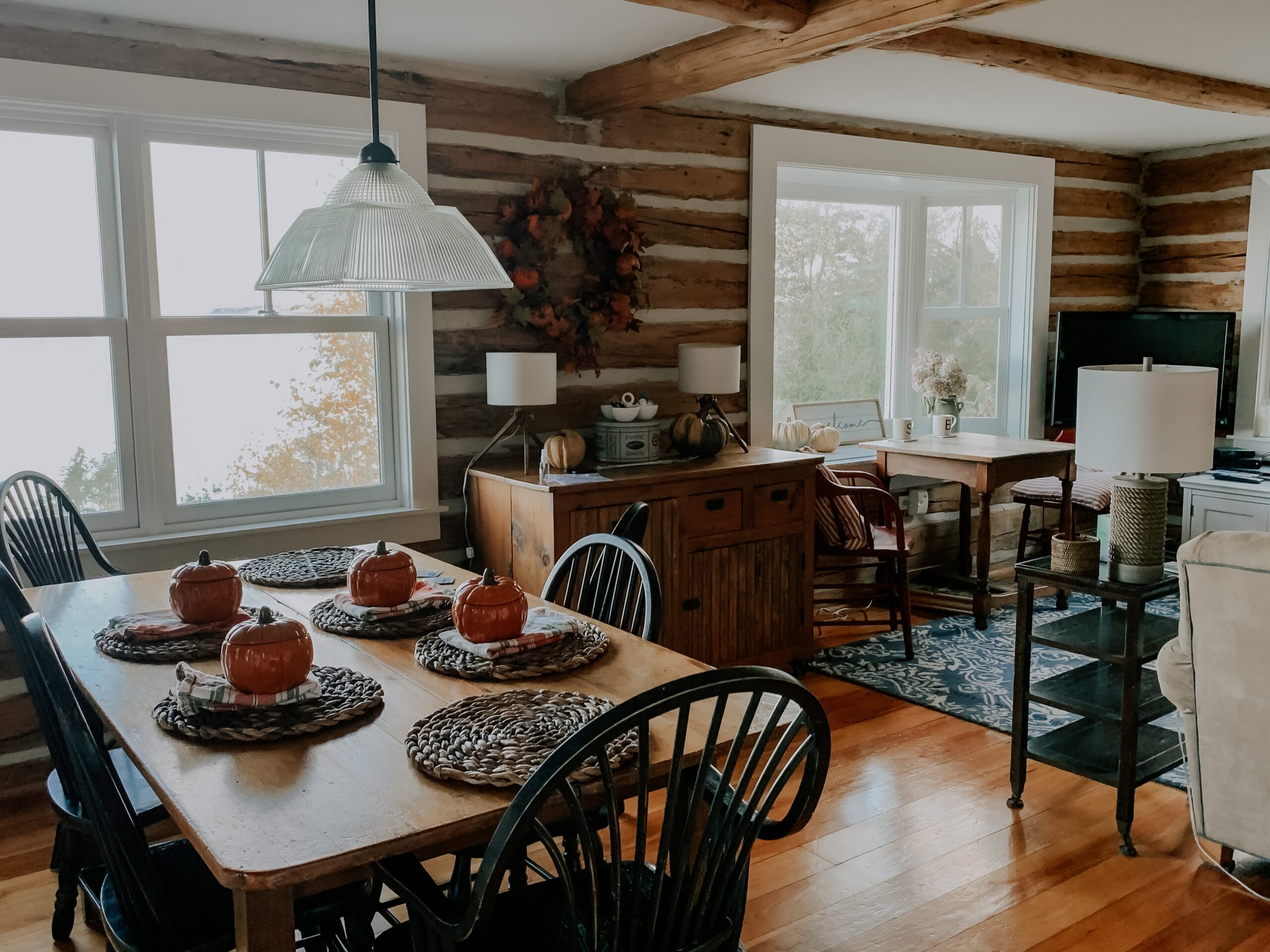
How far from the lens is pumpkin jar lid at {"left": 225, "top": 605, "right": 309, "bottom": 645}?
1.76 meters

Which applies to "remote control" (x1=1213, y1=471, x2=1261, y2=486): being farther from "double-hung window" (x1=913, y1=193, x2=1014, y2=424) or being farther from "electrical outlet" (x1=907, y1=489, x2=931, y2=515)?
"electrical outlet" (x1=907, y1=489, x2=931, y2=515)

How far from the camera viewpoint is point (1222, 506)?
5.53 m

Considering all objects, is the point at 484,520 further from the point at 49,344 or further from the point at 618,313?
the point at 49,344

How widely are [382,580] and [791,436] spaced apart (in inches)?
118

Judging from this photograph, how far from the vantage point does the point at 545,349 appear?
4.16m

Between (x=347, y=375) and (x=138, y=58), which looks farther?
(x=347, y=375)

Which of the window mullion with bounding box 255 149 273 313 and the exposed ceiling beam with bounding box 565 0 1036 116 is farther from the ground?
the exposed ceiling beam with bounding box 565 0 1036 116

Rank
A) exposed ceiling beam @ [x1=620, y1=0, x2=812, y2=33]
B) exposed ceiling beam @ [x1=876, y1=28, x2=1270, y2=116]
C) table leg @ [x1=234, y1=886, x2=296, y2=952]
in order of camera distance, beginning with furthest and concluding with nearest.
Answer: exposed ceiling beam @ [x1=876, y1=28, x2=1270, y2=116], exposed ceiling beam @ [x1=620, y1=0, x2=812, y2=33], table leg @ [x1=234, y1=886, x2=296, y2=952]

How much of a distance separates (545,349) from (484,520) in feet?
2.37

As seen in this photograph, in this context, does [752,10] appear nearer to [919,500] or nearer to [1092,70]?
[1092,70]

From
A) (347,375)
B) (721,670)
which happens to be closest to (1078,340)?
(347,375)

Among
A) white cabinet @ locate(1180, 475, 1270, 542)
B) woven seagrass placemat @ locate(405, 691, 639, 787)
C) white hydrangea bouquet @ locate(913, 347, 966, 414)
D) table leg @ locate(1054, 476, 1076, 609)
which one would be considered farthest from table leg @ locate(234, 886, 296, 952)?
white cabinet @ locate(1180, 475, 1270, 542)

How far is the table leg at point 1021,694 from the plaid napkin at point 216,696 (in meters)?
2.12

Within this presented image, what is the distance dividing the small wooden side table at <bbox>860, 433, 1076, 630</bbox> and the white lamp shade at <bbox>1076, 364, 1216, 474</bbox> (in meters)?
1.81
